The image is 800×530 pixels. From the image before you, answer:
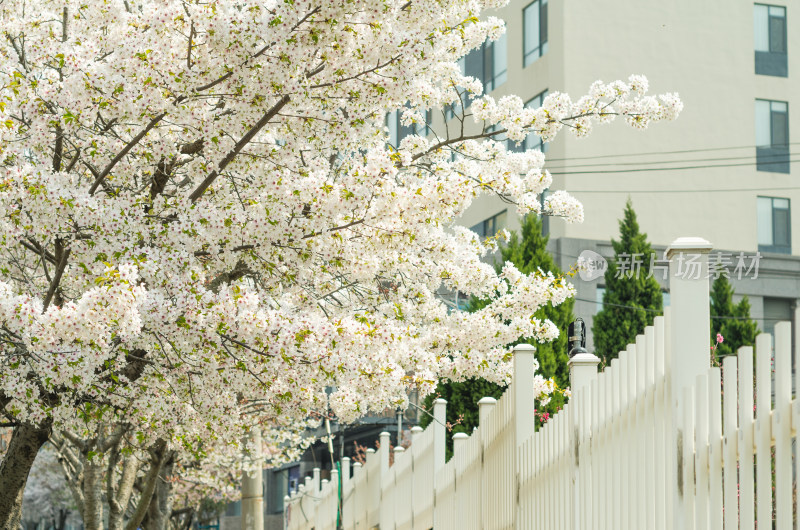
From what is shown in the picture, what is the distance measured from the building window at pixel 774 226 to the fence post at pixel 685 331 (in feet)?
97.0

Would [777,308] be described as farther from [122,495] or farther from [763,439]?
[763,439]

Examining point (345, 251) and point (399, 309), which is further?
point (399, 309)

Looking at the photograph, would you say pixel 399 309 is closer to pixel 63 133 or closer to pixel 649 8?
pixel 63 133

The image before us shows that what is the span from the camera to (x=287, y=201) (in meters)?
7.97

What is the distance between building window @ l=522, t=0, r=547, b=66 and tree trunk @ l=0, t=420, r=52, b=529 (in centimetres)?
2471

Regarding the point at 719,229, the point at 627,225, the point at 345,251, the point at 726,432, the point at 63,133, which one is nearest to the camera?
the point at 726,432

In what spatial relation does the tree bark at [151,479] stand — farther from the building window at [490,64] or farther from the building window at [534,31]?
the building window at [490,64]

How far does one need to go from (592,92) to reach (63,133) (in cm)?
528

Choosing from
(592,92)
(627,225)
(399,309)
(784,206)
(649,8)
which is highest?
(649,8)

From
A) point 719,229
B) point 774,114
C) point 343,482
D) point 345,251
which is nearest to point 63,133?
point 345,251

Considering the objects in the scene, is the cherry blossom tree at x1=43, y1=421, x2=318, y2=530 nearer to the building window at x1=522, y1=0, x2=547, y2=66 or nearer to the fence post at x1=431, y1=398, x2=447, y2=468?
the fence post at x1=431, y1=398, x2=447, y2=468

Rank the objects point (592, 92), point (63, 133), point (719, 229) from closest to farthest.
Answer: point (63, 133) → point (592, 92) → point (719, 229)

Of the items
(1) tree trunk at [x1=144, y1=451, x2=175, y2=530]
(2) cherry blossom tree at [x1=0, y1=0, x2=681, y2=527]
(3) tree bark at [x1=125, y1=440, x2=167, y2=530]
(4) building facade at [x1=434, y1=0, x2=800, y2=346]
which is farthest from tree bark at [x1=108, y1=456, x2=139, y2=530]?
(4) building facade at [x1=434, y1=0, x2=800, y2=346]

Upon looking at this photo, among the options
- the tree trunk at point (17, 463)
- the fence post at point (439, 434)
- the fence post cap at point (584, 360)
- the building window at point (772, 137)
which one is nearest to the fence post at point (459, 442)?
the fence post at point (439, 434)
